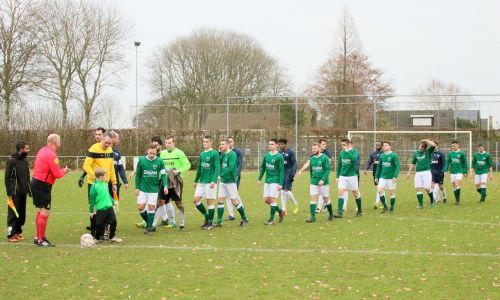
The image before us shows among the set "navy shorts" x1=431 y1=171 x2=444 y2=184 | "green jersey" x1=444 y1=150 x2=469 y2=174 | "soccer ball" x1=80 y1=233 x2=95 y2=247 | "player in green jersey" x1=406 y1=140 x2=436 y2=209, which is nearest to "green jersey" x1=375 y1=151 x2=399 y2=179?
"player in green jersey" x1=406 y1=140 x2=436 y2=209

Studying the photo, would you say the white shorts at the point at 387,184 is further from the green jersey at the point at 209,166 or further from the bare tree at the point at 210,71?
the bare tree at the point at 210,71

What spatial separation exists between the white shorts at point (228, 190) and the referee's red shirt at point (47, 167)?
396 cm

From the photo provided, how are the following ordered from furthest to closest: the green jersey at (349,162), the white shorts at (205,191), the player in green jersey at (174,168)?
the green jersey at (349,162) → the player in green jersey at (174,168) → the white shorts at (205,191)

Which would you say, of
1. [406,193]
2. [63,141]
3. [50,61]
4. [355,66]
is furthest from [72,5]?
[406,193]

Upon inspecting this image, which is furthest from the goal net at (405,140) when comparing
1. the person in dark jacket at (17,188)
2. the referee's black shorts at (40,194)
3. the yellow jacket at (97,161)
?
the referee's black shorts at (40,194)

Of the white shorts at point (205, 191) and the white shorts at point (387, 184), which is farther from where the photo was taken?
the white shorts at point (387, 184)

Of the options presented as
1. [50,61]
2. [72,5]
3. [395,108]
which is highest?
[72,5]

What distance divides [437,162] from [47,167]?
12.4 metres

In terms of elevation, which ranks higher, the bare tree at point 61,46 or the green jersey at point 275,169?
the bare tree at point 61,46

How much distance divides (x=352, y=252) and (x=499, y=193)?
13.9 metres

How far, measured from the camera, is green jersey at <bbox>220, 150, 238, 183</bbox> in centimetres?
1421

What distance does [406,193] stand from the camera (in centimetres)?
2322

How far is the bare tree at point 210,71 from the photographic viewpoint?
56031 mm

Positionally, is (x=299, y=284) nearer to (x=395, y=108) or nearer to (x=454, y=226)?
(x=454, y=226)
